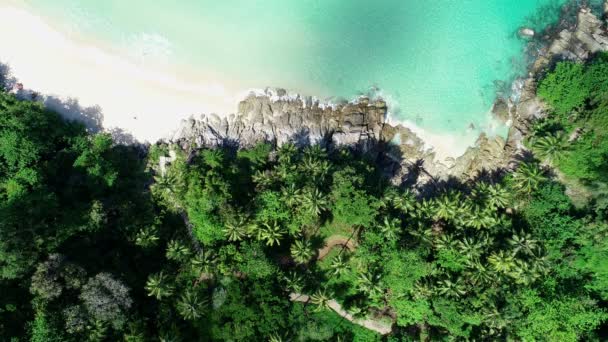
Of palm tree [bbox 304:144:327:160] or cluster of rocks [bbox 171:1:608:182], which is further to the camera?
cluster of rocks [bbox 171:1:608:182]

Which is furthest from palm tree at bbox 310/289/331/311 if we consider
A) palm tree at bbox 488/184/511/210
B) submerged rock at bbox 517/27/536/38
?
submerged rock at bbox 517/27/536/38

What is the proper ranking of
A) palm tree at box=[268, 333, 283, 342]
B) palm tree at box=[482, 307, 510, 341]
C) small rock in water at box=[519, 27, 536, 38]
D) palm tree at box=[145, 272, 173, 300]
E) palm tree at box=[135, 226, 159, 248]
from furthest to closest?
1. small rock in water at box=[519, 27, 536, 38]
2. palm tree at box=[135, 226, 159, 248]
3. palm tree at box=[482, 307, 510, 341]
4. palm tree at box=[145, 272, 173, 300]
5. palm tree at box=[268, 333, 283, 342]

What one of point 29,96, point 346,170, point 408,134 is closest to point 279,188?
point 346,170

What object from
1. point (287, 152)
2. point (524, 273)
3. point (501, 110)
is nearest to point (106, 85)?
point (287, 152)

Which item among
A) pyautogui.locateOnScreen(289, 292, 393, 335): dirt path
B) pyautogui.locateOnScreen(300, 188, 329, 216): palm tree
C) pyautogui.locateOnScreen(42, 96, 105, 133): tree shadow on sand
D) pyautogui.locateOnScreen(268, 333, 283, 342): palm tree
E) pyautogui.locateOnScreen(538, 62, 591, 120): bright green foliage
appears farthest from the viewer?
pyautogui.locateOnScreen(42, 96, 105, 133): tree shadow on sand

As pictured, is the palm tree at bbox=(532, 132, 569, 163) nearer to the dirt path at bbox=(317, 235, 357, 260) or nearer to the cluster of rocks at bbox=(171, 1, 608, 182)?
the cluster of rocks at bbox=(171, 1, 608, 182)

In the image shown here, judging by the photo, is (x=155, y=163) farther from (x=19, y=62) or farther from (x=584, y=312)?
(x=584, y=312)

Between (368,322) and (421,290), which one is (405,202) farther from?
(368,322)
